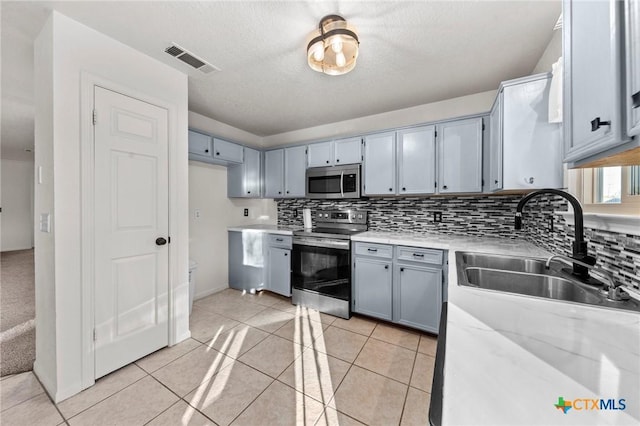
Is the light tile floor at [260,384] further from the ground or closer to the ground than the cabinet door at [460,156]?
closer to the ground

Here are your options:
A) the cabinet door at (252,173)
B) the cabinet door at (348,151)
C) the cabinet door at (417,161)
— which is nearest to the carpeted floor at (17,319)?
the cabinet door at (252,173)

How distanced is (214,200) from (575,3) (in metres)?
3.62

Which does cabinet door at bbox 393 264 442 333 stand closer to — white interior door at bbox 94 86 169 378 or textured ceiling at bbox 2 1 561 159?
textured ceiling at bbox 2 1 561 159

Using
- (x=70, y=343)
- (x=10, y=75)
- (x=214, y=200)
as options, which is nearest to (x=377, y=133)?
(x=214, y=200)

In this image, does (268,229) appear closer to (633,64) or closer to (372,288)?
(372,288)

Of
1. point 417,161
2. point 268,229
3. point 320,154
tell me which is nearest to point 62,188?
point 268,229

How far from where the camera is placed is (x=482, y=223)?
2598 mm

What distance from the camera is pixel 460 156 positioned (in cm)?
248

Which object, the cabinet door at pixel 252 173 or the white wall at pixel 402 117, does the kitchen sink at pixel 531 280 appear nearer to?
the white wall at pixel 402 117

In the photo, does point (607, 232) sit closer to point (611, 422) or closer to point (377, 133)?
point (611, 422)

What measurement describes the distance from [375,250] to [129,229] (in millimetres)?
2179

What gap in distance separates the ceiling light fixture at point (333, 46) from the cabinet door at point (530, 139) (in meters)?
1.13

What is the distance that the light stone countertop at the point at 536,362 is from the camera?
1.38ft

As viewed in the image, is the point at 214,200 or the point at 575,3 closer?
the point at 575,3
